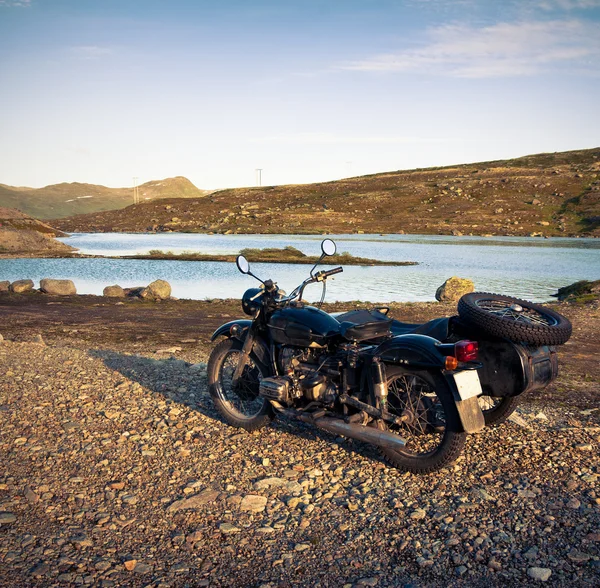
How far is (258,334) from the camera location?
7.48m

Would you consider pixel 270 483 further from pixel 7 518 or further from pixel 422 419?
pixel 7 518

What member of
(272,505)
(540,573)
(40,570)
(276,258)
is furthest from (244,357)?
(276,258)

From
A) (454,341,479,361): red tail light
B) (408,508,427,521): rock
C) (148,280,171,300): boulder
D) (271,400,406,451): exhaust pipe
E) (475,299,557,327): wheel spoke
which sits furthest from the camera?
(148,280,171,300): boulder

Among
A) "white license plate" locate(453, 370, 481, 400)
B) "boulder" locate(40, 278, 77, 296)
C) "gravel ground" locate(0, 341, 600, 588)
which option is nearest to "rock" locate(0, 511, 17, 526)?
"gravel ground" locate(0, 341, 600, 588)

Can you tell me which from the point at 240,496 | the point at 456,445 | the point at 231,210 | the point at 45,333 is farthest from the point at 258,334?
the point at 231,210

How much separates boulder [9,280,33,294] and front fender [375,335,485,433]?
79.9 ft

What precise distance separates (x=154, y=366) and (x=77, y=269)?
31.0 m

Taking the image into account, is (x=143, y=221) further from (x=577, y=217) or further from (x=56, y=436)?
(x=56, y=436)

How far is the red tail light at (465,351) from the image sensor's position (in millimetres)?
5523

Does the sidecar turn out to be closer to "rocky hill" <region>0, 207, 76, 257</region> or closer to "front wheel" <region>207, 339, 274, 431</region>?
"front wheel" <region>207, 339, 274, 431</region>

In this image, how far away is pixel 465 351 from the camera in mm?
5520

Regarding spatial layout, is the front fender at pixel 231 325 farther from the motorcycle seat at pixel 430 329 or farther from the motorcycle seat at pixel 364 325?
the motorcycle seat at pixel 430 329

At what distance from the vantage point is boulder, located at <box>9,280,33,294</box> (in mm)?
27000

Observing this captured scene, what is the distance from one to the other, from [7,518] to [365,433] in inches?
124
